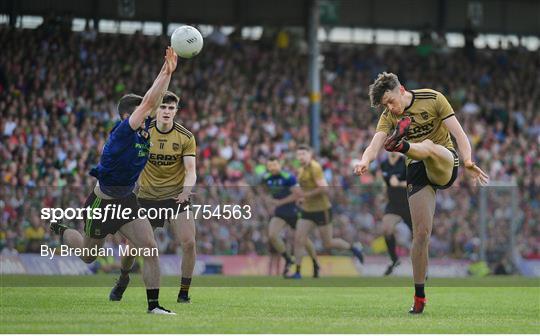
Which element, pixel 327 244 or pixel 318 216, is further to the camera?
pixel 327 244

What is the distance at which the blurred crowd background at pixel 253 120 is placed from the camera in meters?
24.0

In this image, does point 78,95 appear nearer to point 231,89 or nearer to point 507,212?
point 231,89

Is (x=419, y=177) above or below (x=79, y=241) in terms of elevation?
above

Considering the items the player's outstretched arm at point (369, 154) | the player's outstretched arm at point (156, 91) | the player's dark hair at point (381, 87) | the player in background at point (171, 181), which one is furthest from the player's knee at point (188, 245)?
the player's dark hair at point (381, 87)

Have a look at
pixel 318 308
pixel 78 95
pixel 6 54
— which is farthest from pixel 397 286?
pixel 6 54

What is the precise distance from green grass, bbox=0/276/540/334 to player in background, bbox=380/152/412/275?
2.14 meters

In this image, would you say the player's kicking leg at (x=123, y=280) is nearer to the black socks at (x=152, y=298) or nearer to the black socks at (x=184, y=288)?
the black socks at (x=184, y=288)

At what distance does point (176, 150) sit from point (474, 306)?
4356 millimetres

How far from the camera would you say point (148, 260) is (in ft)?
39.0

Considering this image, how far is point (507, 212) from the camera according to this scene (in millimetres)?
26469

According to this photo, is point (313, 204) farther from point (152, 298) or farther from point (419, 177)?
point (152, 298)

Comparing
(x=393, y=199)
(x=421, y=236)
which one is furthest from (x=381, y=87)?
(x=393, y=199)

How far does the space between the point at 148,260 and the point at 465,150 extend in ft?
11.8

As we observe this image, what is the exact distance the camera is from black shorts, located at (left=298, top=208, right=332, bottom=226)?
75.5ft
